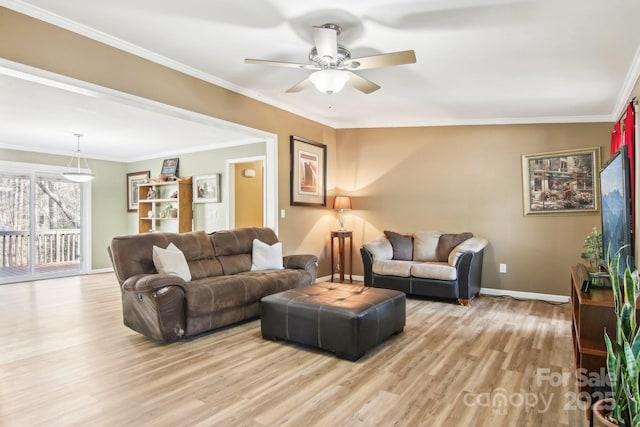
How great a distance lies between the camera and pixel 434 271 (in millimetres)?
4461

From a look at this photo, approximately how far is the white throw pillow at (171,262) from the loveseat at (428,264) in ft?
7.68

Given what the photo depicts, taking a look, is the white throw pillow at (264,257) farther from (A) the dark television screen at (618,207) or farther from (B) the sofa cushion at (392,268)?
(A) the dark television screen at (618,207)

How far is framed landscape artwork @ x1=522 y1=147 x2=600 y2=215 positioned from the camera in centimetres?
461

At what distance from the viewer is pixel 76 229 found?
7.45m

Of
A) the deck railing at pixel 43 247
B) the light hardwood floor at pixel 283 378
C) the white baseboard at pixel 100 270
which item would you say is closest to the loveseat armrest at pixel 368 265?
the light hardwood floor at pixel 283 378

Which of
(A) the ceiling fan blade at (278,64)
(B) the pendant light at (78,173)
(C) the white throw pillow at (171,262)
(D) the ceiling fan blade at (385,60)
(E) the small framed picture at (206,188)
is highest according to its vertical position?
(A) the ceiling fan blade at (278,64)

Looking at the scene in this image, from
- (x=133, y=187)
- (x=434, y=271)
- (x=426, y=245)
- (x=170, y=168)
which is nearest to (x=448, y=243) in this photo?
(x=426, y=245)

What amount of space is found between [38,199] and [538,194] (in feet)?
27.0

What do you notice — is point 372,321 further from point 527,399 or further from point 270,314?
point 527,399

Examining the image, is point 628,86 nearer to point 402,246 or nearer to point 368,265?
point 402,246

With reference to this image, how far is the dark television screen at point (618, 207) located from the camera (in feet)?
7.68

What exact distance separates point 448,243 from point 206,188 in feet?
14.5

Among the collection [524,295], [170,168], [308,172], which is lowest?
[524,295]

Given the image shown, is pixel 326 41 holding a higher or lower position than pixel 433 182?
higher
